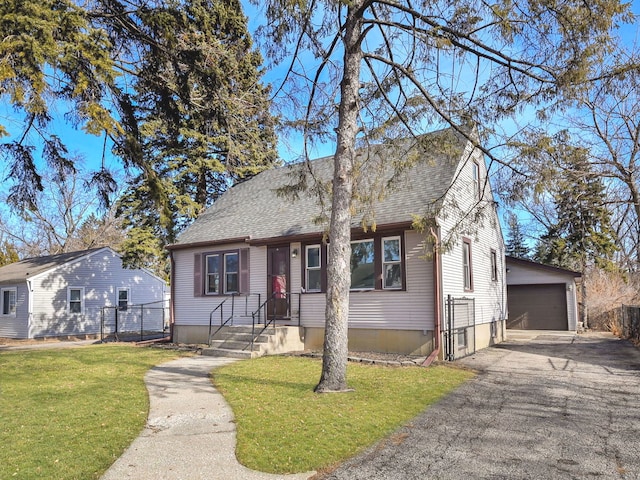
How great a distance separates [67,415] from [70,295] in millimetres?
17610

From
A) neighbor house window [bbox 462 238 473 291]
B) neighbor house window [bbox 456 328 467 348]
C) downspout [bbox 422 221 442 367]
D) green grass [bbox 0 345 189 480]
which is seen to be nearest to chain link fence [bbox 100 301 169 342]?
green grass [bbox 0 345 189 480]

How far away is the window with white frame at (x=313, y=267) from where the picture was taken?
43.3 ft

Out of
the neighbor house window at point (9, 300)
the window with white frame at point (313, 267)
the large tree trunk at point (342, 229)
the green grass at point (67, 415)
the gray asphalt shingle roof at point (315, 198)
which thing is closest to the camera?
the green grass at point (67, 415)

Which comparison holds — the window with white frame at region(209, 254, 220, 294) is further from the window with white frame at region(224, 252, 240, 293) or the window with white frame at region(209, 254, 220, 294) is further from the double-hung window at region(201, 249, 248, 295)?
the window with white frame at region(224, 252, 240, 293)

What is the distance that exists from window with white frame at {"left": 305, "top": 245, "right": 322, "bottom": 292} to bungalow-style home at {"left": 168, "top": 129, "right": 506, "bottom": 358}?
1.3 inches

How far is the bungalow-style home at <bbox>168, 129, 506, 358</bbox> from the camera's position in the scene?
9.78m

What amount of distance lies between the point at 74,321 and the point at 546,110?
69.4 ft

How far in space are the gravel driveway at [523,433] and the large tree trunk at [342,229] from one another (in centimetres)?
162

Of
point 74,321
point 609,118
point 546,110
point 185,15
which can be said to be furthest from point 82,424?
point 74,321

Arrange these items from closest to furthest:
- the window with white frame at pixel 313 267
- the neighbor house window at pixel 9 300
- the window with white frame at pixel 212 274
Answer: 1. the window with white frame at pixel 313 267
2. the window with white frame at pixel 212 274
3. the neighbor house window at pixel 9 300

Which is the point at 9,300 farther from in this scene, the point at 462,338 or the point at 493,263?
the point at 493,263

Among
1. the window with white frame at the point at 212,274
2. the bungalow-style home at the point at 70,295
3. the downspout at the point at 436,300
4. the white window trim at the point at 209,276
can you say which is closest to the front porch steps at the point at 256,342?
the white window trim at the point at 209,276

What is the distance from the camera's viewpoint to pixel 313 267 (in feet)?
43.6

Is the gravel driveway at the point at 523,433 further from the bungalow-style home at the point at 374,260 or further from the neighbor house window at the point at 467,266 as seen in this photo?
the neighbor house window at the point at 467,266
